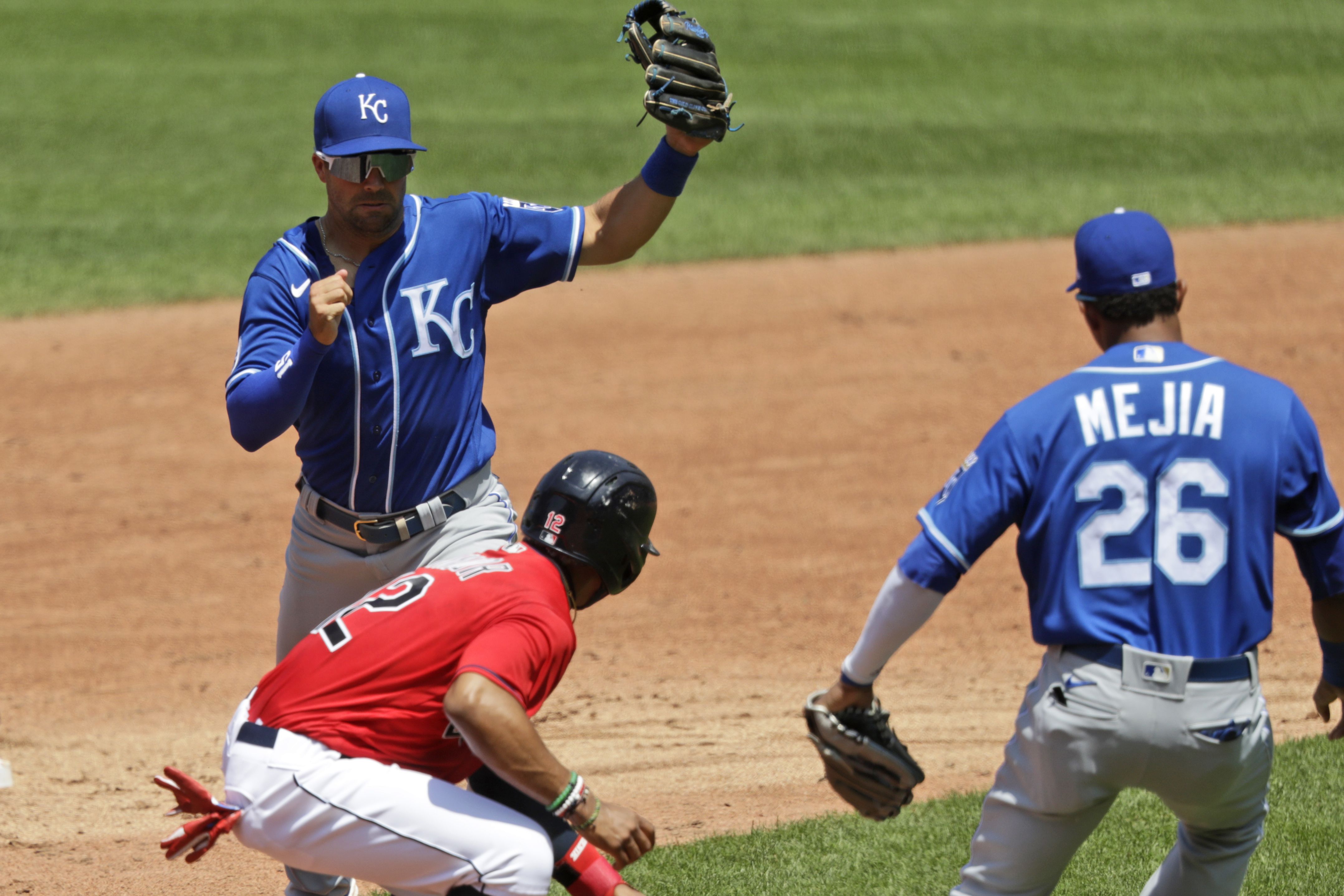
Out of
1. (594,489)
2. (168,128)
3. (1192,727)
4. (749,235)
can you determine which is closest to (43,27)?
(168,128)

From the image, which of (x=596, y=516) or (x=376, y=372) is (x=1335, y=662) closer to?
(x=596, y=516)

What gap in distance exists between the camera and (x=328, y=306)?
4004 millimetres

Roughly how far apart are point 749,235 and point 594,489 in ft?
33.4

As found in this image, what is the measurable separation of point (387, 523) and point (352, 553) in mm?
173

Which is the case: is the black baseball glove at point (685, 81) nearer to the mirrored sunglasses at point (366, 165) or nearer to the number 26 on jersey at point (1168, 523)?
the mirrored sunglasses at point (366, 165)

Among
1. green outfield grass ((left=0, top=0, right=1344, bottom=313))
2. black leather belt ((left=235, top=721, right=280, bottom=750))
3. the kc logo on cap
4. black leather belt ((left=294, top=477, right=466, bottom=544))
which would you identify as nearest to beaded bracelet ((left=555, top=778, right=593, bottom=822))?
black leather belt ((left=235, top=721, right=280, bottom=750))

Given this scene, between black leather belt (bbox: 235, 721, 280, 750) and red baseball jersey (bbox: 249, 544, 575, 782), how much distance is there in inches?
1.0

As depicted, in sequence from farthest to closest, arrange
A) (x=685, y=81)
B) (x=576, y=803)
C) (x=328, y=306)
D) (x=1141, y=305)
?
1. (x=685, y=81)
2. (x=328, y=306)
3. (x=1141, y=305)
4. (x=576, y=803)

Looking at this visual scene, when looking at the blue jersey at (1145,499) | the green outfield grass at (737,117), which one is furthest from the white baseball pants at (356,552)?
the green outfield grass at (737,117)

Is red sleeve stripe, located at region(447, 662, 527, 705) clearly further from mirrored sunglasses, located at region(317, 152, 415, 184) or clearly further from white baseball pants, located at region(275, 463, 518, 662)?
mirrored sunglasses, located at region(317, 152, 415, 184)

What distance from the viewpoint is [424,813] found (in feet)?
10.8

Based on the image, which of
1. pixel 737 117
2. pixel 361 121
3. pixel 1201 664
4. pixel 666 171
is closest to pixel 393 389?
pixel 361 121

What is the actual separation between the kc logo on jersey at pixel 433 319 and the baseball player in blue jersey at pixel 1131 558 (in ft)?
5.77

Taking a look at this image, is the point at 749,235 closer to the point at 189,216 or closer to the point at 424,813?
the point at 189,216
